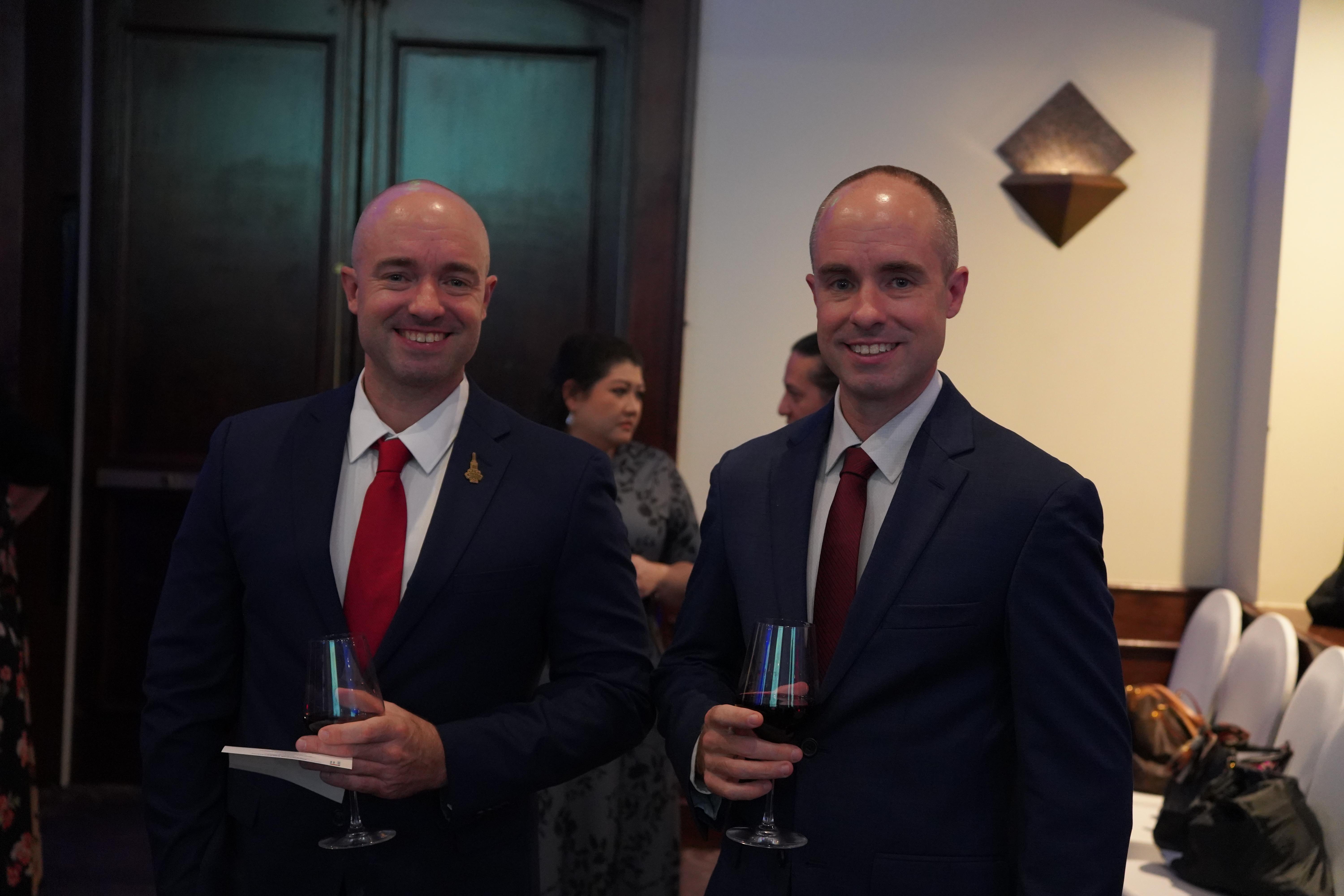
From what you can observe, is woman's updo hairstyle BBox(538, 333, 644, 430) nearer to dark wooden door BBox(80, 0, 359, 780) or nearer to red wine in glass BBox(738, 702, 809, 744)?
dark wooden door BBox(80, 0, 359, 780)

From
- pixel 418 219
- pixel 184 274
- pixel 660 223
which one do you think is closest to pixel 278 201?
pixel 184 274

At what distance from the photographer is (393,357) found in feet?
5.93

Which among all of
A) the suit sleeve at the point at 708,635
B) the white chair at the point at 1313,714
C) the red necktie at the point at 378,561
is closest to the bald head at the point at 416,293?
the red necktie at the point at 378,561

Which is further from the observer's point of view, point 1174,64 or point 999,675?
point 1174,64

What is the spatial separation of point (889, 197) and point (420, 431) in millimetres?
756

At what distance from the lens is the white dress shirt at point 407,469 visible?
1798 mm

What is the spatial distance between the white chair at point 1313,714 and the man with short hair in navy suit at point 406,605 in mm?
1793

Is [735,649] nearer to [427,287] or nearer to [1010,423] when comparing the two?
[427,287]

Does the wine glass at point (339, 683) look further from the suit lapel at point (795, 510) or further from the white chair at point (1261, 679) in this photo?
the white chair at point (1261, 679)

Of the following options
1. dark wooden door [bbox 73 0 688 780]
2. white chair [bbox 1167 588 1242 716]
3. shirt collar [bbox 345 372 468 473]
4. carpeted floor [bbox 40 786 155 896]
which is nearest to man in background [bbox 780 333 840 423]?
dark wooden door [bbox 73 0 688 780]

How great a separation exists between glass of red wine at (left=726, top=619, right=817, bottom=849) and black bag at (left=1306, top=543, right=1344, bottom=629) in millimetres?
2702

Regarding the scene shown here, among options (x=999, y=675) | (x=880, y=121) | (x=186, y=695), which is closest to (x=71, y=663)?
(x=186, y=695)

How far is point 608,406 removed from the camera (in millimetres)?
3373

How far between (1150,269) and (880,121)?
1.04 meters
